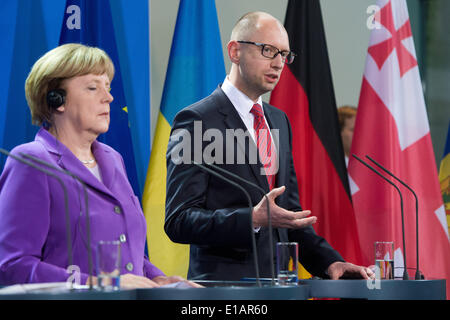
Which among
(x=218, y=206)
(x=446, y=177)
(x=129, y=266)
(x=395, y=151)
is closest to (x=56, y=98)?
(x=129, y=266)

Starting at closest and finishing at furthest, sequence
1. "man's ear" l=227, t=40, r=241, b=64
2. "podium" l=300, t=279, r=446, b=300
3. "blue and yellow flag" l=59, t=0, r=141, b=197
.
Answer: "podium" l=300, t=279, r=446, b=300, "man's ear" l=227, t=40, r=241, b=64, "blue and yellow flag" l=59, t=0, r=141, b=197

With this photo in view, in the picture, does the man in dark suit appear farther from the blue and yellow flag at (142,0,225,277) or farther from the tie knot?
the blue and yellow flag at (142,0,225,277)

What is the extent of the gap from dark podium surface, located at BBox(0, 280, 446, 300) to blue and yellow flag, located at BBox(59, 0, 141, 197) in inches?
67.5

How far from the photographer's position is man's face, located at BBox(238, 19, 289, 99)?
2.95 m

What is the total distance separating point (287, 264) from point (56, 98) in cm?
95

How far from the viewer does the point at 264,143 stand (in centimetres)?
290

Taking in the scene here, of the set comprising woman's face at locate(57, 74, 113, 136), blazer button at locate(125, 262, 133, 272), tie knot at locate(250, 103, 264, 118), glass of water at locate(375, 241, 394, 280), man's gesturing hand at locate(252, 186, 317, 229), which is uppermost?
tie knot at locate(250, 103, 264, 118)

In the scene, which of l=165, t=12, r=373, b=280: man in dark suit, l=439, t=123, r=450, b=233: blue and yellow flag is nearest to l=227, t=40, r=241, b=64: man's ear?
l=165, t=12, r=373, b=280: man in dark suit

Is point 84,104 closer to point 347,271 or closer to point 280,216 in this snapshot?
point 280,216

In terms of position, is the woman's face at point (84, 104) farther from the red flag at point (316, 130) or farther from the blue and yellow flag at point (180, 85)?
the red flag at point (316, 130)

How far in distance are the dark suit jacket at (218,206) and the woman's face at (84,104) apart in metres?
0.44

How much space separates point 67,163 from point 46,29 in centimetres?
179

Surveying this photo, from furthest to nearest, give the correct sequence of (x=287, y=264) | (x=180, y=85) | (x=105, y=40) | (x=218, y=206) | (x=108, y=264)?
1. (x=180, y=85)
2. (x=105, y=40)
3. (x=218, y=206)
4. (x=287, y=264)
5. (x=108, y=264)
